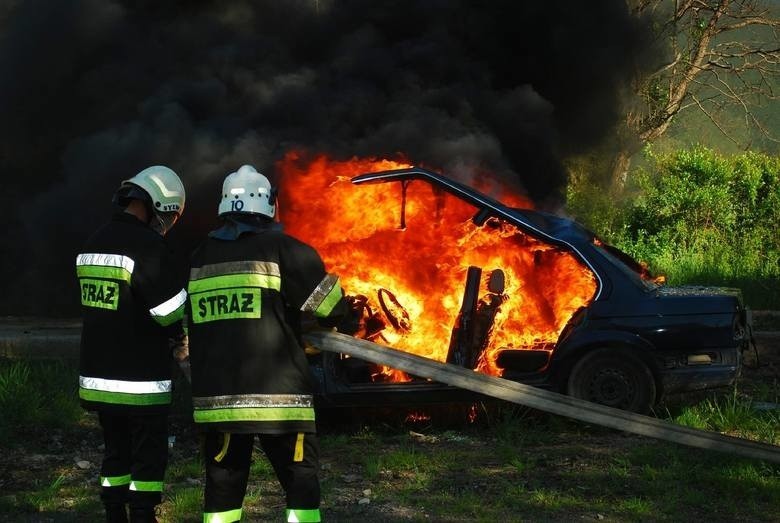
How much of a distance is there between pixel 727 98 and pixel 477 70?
11.2 meters

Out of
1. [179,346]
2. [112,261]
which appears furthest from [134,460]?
[112,261]

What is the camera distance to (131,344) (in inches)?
179

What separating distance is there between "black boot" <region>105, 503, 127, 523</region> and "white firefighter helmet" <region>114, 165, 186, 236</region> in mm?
1351

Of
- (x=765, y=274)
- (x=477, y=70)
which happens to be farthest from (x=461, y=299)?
(x=765, y=274)

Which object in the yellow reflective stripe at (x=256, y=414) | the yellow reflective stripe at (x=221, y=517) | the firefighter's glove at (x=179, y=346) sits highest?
the firefighter's glove at (x=179, y=346)

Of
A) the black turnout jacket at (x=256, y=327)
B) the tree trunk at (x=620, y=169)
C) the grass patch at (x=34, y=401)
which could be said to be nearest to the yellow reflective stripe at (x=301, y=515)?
the black turnout jacket at (x=256, y=327)

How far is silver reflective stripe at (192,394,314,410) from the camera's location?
12.7 ft

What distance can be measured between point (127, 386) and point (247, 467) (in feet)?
2.75

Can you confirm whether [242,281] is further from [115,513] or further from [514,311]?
[514,311]

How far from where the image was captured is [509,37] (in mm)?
11961

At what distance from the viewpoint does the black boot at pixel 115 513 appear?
15.2 feet

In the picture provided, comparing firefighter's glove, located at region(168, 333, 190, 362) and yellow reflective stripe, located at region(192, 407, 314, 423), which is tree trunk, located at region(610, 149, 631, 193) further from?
yellow reflective stripe, located at region(192, 407, 314, 423)

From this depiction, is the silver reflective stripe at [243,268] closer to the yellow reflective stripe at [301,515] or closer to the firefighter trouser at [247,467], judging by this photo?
the firefighter trouser at [247,467]

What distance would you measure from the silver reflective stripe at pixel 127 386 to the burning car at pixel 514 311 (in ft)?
6.50
